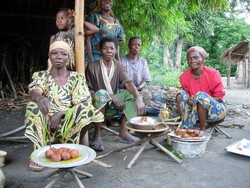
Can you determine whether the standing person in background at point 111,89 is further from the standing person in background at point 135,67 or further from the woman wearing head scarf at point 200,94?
the standing person in background at point 135,67

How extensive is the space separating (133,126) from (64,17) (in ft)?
5.75

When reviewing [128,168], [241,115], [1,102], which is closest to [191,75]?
[128,168]

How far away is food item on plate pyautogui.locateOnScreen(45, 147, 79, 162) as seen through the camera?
2.38 m

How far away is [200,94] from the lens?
3.84 m

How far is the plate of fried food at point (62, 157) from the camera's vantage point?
2299 mm

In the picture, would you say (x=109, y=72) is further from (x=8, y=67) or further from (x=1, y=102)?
(x=8, y=67)

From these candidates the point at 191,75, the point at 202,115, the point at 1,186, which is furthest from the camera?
the point at 191,75

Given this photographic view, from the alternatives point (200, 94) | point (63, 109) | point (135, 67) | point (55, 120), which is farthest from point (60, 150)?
point (135, 67)

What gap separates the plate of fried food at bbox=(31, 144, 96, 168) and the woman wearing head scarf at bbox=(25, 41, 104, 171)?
31 centimetres

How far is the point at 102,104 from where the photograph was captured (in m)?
3.63

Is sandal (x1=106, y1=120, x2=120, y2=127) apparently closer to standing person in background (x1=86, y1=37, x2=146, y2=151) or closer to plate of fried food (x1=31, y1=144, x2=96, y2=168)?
standing person in background (x1=86, y1=37, x2=146, y2=151)

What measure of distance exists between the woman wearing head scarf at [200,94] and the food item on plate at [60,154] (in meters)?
2.05

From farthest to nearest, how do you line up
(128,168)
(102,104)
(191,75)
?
(191,75)
(102,104)
(128,168)

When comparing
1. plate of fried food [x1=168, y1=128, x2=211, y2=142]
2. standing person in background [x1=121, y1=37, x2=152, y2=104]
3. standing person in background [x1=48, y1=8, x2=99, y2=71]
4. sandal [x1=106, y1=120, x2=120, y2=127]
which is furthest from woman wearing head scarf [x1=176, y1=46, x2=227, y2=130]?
standing person in background [x1=48, y1=8, x2=99, y2=71]
